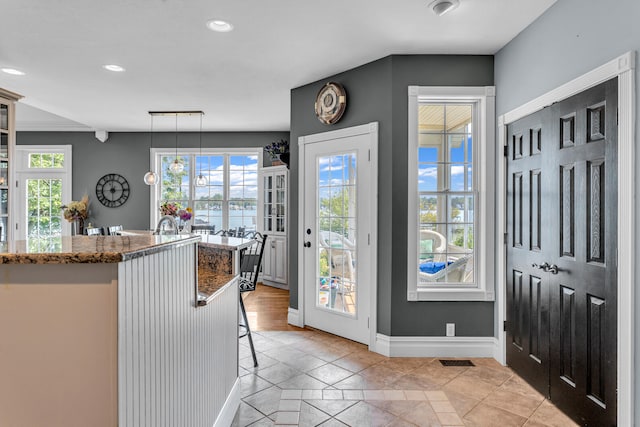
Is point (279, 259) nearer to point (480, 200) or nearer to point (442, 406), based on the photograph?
point (480, 200)

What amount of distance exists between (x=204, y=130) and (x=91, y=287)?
6017 mm

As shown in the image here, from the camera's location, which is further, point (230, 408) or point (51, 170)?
point (51, 170)

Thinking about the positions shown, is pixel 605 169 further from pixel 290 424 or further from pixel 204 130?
pixel 204 130

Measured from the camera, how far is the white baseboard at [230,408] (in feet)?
6.86

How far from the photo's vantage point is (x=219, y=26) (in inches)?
111

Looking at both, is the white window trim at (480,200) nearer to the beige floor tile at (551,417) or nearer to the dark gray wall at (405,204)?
the dark gray wall at (405,204)

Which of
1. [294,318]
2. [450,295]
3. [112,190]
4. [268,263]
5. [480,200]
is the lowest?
[294,318]

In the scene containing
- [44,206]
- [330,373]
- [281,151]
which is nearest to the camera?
[330,373]

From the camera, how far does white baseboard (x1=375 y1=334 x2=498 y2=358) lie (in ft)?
10.8

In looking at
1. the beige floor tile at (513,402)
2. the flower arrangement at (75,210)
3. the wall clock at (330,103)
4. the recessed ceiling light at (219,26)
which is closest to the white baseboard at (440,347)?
the beige floor tile at (513,402)

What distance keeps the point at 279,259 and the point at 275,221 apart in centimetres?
66

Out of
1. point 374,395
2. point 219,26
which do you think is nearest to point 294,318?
point 374,395

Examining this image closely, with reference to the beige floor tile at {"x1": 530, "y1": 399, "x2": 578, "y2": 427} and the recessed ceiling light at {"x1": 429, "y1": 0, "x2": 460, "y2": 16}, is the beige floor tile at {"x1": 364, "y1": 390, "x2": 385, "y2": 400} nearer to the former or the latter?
the beige floor tile at {"x1": 530, "y1": 399, "x2": 578, "y2": 427}

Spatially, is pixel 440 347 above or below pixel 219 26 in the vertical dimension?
below
